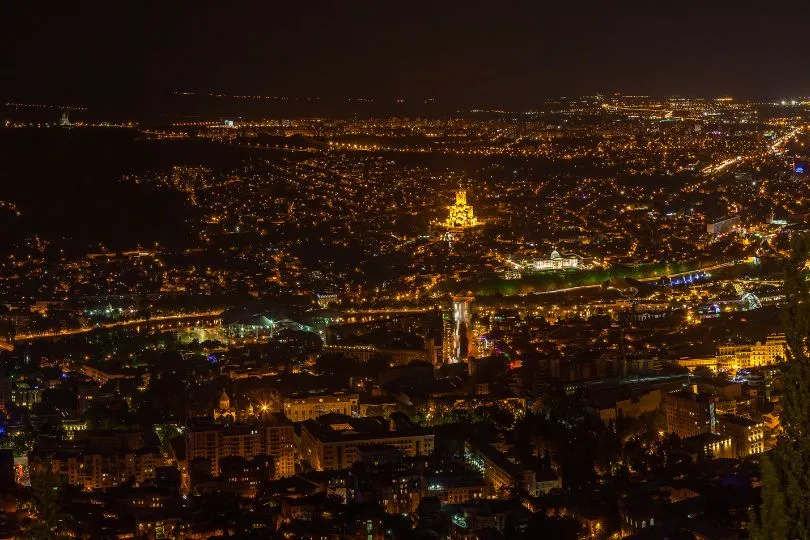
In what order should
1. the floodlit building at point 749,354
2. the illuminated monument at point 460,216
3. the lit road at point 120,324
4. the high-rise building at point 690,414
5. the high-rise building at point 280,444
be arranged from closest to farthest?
1. the high-rise building at point 280,444
2. the high-rise building at point 690,414
3. the floodlit building at point 749,354
4. the lit road at point 120,324
5. the illuminated monument at point 460,216

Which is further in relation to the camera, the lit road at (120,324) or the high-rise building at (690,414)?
the lit road at (120,324)

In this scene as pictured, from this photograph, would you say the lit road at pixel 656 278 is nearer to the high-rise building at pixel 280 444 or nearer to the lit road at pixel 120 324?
the lit road at pixel 120 324

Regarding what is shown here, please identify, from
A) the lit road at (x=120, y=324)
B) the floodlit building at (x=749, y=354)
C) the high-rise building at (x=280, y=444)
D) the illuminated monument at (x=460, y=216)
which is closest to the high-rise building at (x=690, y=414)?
the floodlit building at (x=749, y=354)

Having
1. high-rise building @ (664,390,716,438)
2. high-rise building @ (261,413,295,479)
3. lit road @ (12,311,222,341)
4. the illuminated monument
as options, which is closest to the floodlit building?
high-rise building @ (664,390,716,438)

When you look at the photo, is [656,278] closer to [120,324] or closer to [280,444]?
[120,324]

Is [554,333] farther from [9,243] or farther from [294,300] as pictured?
[9,243]

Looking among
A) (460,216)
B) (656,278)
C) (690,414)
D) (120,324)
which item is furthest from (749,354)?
(460,216)

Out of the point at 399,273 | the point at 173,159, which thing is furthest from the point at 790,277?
the point at 173,159

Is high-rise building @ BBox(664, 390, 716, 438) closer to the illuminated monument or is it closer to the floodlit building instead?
the floodlit building
